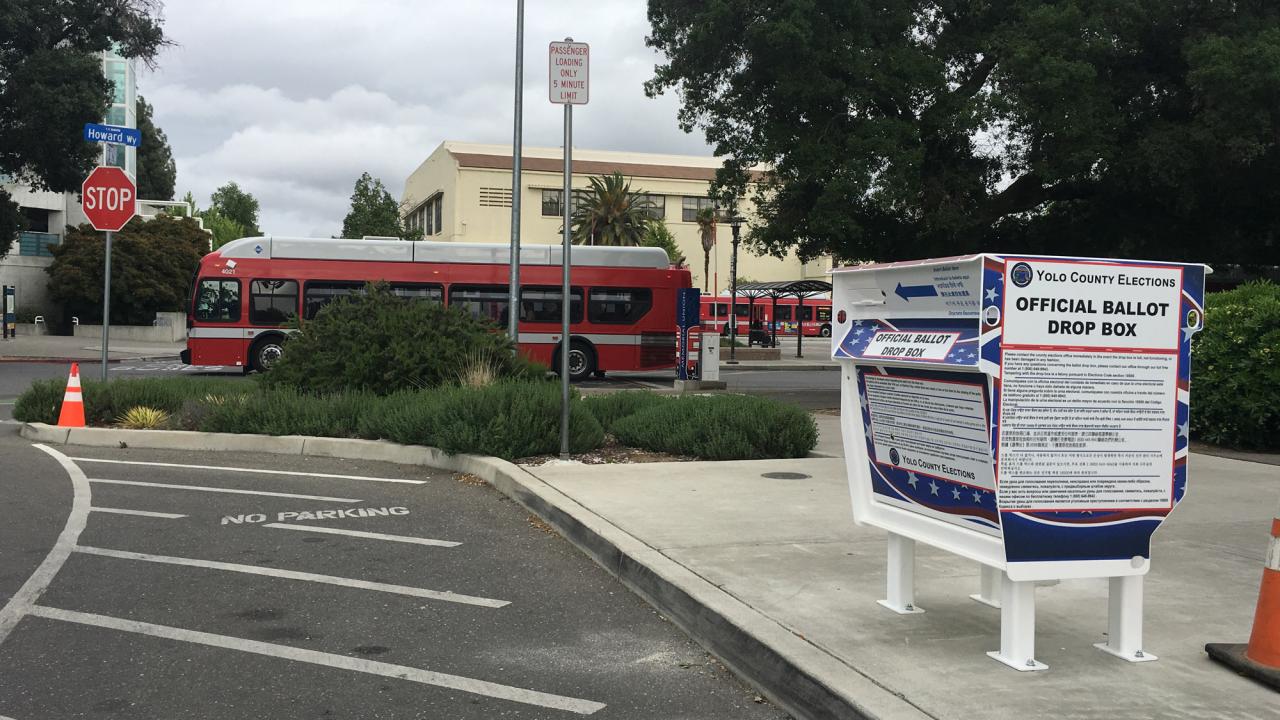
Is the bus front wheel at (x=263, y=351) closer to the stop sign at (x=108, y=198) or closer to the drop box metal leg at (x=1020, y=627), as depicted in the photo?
the stop sign at (x=108, y=198)

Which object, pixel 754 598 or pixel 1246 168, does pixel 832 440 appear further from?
pixel 1246 168

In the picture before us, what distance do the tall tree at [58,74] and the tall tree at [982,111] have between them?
54.8 feet

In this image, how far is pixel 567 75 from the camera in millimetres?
9867

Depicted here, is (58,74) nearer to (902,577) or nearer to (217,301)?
(217,301)

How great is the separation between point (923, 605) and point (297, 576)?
3.53m

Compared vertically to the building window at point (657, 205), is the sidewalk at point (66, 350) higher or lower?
lower

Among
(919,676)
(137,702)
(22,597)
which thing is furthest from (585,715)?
(22,597)

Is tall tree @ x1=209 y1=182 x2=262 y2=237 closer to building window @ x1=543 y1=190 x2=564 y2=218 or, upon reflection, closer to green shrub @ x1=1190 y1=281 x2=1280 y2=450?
building window @ x1=543 y1=190 x2=564 y2=218

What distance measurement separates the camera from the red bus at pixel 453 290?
2423 cm

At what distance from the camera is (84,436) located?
12500 mm

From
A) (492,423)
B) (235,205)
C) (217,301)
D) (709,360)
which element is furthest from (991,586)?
(235,205)

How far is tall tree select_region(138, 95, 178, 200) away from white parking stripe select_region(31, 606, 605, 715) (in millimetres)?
92610

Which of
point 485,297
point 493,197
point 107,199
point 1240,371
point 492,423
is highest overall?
point 493,197

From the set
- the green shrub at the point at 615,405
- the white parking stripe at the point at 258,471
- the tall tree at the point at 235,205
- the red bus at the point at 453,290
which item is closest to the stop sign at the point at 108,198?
the white parking stripe at the point at 258,471
